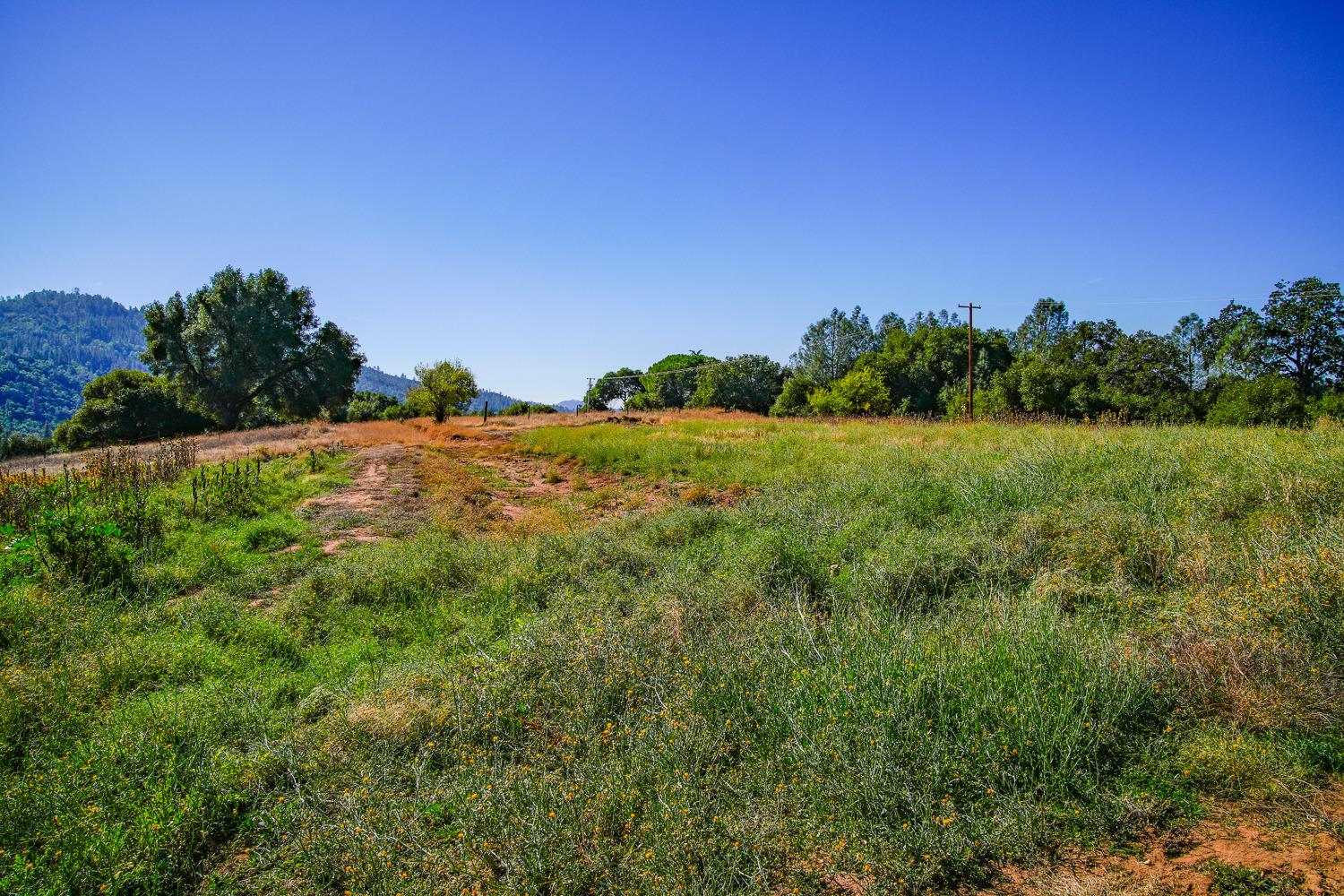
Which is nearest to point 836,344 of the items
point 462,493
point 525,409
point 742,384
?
point 742,384

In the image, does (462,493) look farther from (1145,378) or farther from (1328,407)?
(1145,378)

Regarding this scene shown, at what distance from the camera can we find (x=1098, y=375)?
43.8 metres

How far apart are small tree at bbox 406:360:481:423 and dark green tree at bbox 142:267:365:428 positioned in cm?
1178

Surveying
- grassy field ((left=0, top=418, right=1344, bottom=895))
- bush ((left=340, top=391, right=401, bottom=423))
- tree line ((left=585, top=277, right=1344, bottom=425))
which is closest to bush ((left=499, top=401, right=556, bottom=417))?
tree line ((left=585, top=277, right=1344, bottom=425))

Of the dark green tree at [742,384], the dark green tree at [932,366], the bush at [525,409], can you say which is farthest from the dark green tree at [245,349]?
the dark green tree at [932,366]

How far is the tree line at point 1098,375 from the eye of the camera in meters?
34.9

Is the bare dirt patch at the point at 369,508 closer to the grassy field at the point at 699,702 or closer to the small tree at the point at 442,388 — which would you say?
the grassy field at the point at 699,702

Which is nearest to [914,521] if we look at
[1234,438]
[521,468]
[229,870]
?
[1234,438]

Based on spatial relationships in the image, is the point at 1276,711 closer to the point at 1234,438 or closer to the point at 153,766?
the point at 153,766

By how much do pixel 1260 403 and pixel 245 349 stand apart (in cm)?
6444

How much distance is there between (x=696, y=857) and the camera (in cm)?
286

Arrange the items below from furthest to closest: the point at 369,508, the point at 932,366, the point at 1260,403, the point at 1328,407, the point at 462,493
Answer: the point at 932,366
the point at 1260,403
the point at 1328,407
the point at 462,493
the point at 369,508

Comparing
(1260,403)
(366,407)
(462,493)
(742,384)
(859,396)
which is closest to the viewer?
(462,493)

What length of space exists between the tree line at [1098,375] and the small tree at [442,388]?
18759 millimetres
